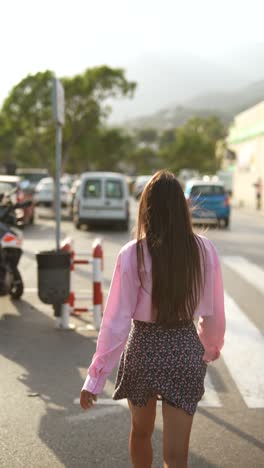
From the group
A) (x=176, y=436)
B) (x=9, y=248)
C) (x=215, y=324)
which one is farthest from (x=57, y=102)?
(x=176, y=436)

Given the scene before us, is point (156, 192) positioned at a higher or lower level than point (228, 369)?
higher

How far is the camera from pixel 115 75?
38219 millimetres

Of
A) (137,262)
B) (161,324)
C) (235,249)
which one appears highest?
(137,262)

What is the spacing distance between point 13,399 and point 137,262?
2.70m

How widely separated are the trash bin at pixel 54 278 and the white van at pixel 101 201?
14372 mm

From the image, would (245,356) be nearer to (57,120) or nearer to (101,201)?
(57,120)

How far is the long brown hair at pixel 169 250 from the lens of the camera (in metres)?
2.89

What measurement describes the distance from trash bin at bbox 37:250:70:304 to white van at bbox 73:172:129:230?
1437 centimetres

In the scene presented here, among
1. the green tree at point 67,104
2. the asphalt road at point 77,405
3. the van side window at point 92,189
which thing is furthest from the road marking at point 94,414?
the green tree at point 67,104

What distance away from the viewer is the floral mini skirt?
2.90 m

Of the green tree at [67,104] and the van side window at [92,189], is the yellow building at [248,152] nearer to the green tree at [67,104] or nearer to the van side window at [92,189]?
the green tree at [67,104]

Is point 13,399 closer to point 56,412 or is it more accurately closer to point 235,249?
point 56,412

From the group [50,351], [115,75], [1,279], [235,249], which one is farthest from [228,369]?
[115,75]

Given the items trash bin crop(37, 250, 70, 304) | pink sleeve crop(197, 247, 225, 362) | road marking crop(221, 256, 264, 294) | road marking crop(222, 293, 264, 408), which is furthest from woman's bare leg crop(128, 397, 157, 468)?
road marking crop(221, 256, 264, 294)
